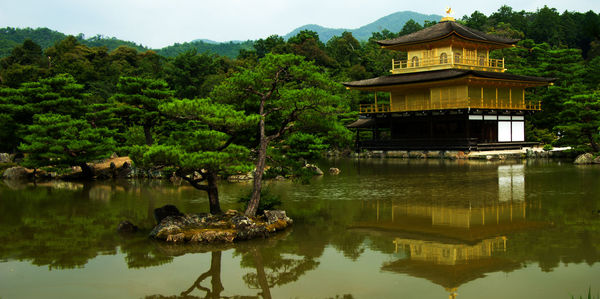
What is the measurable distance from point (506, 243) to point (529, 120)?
37.0 m

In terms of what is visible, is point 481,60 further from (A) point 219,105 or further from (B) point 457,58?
(A) point 219,105

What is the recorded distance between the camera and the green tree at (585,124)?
2961 centimetres

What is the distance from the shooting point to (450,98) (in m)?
38.6

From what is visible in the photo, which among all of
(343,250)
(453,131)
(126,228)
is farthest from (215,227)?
(453,131)

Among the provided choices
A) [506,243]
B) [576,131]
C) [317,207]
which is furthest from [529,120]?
[506,243]

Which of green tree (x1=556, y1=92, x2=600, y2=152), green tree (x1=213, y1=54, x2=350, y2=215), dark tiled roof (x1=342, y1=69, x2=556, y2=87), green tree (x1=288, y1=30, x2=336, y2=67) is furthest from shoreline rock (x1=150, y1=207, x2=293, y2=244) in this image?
green tree (x1=288, y1=30, x2=336, y2=67)

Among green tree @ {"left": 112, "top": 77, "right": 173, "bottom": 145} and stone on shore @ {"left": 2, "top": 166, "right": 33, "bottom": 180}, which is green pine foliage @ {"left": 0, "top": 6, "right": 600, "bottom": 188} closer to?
green tree @ {"left": 112, "top": 77, "right": 173, "bottom": 145}

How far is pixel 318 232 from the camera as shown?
39.9 ft

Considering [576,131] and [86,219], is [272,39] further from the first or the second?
[86,219]

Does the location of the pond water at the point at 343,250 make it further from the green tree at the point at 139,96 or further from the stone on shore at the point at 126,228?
the green tree at the point at 139,96

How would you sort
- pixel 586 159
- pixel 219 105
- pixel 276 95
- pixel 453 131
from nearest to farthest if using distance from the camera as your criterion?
pixel 219 105 < pixel 276 95 < pixel 586 159 < pixel 453 131

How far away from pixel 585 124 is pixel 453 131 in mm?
11137

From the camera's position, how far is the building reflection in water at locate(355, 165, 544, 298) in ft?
28.6

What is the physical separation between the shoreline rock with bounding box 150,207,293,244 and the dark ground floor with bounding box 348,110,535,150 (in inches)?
1037
